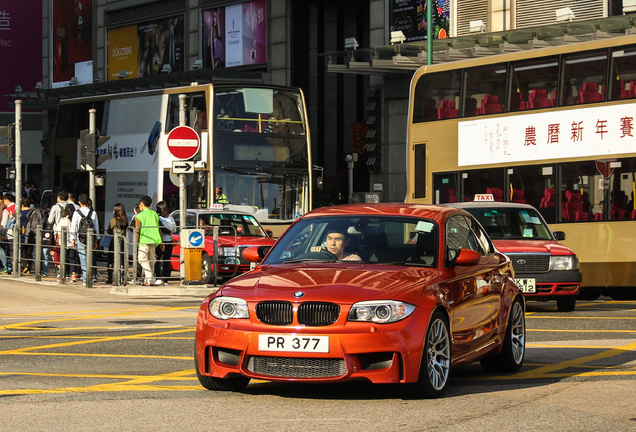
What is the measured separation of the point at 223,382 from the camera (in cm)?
816

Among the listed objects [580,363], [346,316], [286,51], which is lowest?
[580,363]

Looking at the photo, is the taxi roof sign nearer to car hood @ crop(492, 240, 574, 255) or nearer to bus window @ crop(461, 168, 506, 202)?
bus window @ crop(461, 168, 506, 202)

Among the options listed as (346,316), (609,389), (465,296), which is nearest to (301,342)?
(346,316)

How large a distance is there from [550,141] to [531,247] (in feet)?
12.2

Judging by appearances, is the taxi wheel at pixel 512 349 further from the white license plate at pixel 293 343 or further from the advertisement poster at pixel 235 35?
the advertisement poster at pixel 235 35

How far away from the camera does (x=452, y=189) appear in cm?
2130

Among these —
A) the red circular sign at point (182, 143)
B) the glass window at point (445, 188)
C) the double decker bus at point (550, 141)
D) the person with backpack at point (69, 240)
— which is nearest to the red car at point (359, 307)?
the double decker bus at point (550, 141)

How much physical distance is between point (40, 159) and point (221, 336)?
5961cm

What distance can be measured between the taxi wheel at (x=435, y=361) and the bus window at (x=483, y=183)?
1242cm

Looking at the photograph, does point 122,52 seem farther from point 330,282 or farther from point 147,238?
point 330,282

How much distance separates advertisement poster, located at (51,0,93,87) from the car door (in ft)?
163

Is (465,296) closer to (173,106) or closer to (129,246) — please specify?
(129,246)

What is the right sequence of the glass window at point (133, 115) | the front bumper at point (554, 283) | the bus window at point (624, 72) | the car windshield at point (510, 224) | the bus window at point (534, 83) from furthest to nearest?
the glass window at point (133, 115) → the bus window at point (534, 83) → the bus window at point (624, 72) → the car windshield at point (510, 224) → the front bumper at point (554, 283)

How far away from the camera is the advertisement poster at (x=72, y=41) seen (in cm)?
5772
